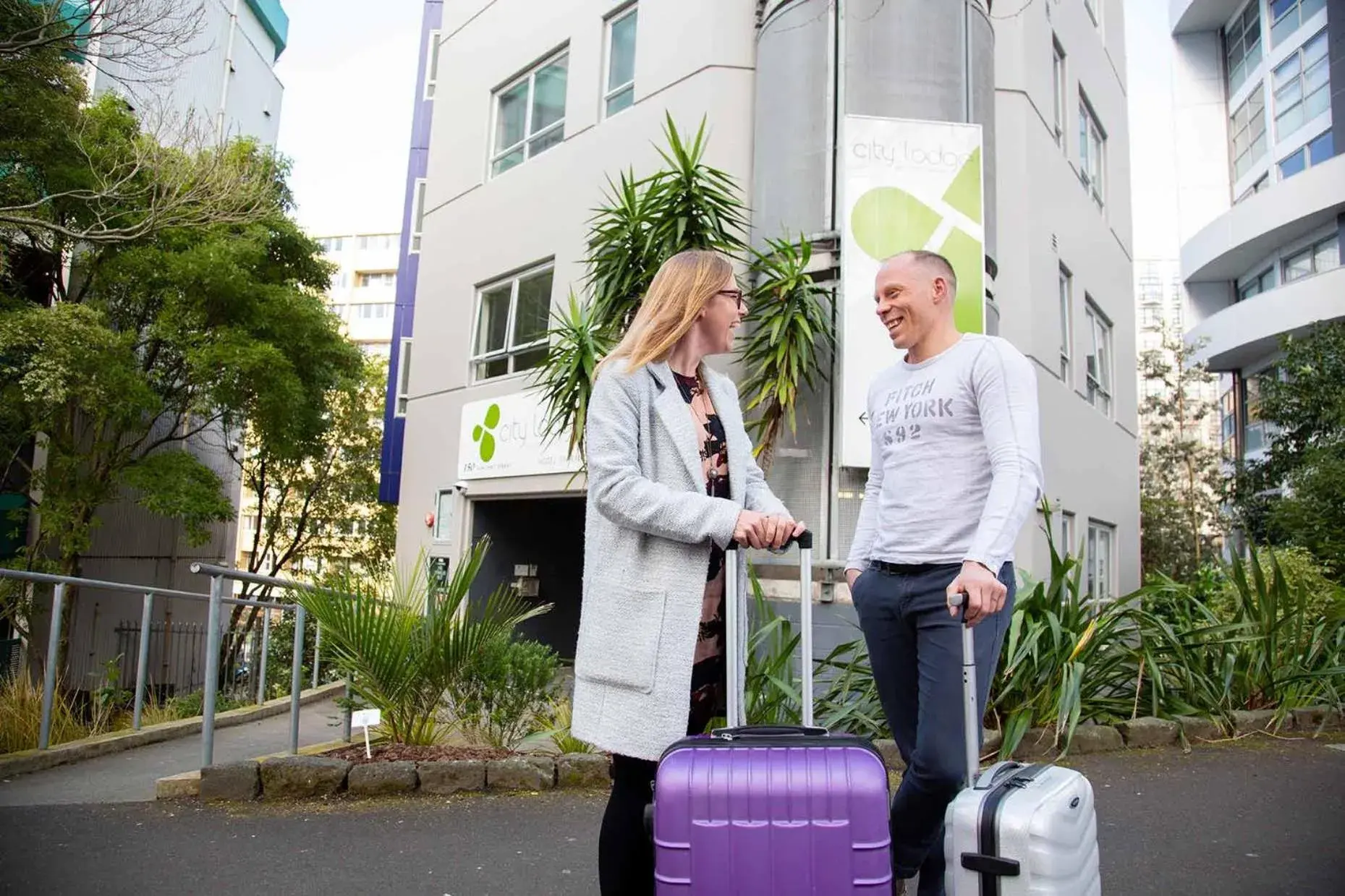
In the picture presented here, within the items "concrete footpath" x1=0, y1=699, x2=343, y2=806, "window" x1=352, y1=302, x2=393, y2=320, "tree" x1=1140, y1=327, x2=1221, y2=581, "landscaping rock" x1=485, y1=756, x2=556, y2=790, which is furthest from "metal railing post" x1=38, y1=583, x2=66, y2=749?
"window" x1=352, y1=302, x2=393, y2=320

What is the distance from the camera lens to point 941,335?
2596 mm

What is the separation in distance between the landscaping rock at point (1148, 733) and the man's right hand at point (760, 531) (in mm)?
4003

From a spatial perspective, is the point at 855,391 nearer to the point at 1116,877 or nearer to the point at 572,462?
the point at 572,462

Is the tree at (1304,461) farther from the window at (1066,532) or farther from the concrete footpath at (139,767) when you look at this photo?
the concrete footpath at (139,767)

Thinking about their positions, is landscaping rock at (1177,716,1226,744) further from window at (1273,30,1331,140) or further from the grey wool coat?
window at (1273,30,1331,140)

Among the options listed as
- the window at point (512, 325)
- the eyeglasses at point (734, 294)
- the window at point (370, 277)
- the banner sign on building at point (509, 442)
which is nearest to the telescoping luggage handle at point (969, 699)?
the eyeglasses at point (734, 294)

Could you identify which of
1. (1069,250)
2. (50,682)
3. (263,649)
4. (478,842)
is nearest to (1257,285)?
(1069,250)

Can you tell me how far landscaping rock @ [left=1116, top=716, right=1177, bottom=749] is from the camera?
5.18m

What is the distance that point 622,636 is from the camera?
2.05 m

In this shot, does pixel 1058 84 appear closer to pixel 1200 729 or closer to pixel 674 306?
pixel 1200 729

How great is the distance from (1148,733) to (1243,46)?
1404 inches

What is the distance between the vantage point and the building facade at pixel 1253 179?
2692 centimetres

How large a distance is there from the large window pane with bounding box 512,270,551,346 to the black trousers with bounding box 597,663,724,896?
355 inches

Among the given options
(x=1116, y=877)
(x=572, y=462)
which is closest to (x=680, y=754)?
(x=1116, y=877)
